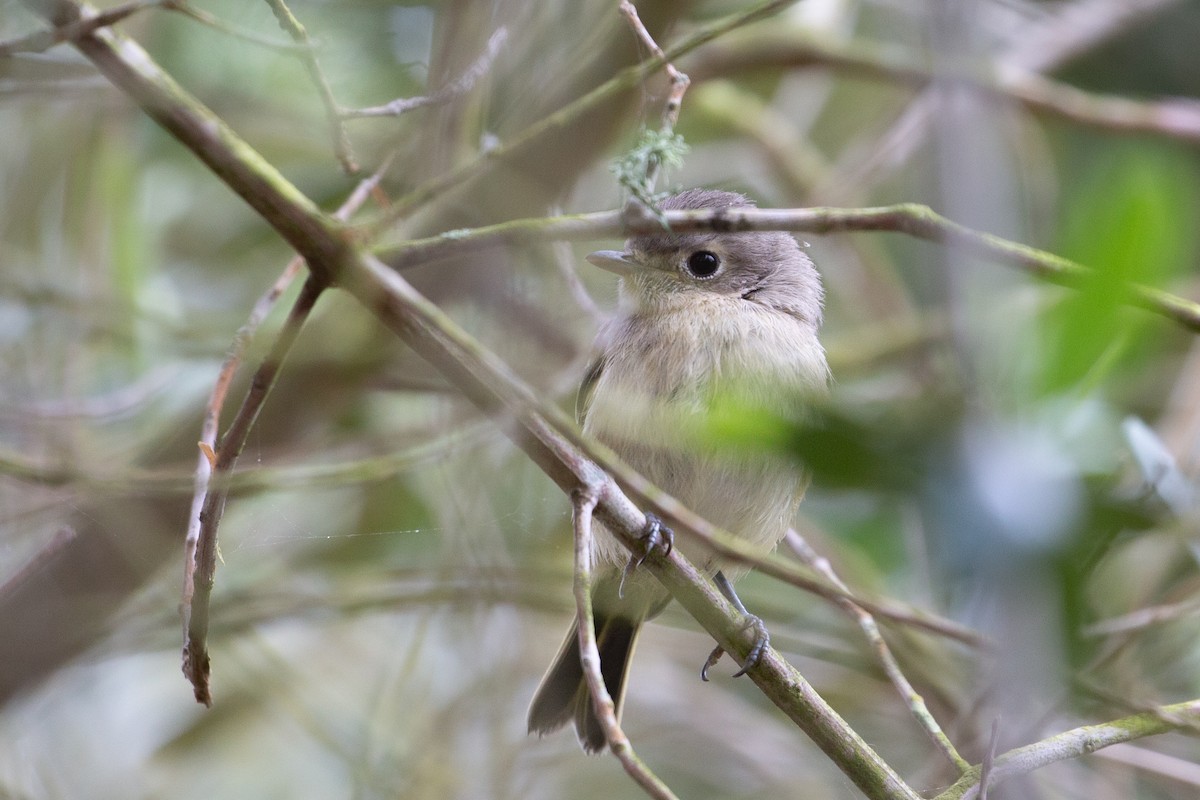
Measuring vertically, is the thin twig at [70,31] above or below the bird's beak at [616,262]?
above

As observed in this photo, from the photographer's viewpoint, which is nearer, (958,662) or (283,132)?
(958,662)

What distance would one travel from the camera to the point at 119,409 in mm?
3713

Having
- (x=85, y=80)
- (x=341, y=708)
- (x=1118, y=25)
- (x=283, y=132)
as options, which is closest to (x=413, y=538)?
(x=341, y=708)

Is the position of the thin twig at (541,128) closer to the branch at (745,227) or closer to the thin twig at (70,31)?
the branch at (745,227)

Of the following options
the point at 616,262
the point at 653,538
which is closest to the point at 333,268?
the point at 653,538

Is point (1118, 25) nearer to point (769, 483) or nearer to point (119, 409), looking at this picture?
point (769, 483)

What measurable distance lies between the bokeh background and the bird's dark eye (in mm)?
302

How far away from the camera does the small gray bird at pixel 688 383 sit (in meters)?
3.05

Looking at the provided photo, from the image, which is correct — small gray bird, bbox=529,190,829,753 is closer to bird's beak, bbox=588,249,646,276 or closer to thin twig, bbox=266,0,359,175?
bird's beak, bbox=588,249,646,276

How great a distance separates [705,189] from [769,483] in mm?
1127

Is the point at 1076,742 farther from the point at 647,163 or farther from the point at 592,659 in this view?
the point at 647,163

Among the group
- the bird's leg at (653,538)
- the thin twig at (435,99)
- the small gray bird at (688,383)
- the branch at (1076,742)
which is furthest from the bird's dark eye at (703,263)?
the branch at (1076,742)

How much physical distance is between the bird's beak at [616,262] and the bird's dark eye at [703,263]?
16 centimetres

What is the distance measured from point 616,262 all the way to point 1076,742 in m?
1.86
